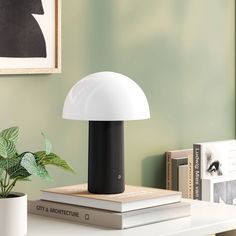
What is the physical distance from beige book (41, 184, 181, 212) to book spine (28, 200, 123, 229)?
18 millimetres

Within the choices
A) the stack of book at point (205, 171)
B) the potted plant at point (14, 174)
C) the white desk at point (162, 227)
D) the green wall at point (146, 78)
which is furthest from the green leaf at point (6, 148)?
the stack of book at point (205, 171)

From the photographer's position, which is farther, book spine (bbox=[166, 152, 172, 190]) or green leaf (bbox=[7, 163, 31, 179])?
book spine (bbox=[166, 152, 172, 190])

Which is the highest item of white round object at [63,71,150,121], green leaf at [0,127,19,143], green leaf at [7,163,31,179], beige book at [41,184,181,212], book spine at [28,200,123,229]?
white round object at [63,71,150,121]

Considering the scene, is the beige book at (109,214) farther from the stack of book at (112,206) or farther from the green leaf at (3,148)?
the green leaf at (3,148)

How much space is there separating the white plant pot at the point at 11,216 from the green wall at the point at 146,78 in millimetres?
448

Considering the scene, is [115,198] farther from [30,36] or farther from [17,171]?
[30,36]

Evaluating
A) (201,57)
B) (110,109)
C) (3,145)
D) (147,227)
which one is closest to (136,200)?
(147,227)

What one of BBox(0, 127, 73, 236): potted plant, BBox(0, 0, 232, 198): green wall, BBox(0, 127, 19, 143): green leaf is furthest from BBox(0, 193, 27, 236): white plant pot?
BBox(0, 0, 232, 198): green wall

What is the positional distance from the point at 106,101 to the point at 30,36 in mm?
387

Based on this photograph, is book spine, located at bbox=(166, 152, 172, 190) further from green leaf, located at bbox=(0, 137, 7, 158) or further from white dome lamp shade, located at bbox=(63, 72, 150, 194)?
green leaf, located at bbox=(0, 137, 7, 158)

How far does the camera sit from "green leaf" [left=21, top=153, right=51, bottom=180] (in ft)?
5.36

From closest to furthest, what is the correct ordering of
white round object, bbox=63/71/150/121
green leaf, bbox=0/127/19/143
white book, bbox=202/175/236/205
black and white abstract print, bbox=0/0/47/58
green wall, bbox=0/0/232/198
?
green leaf, bbox=0/127/19/143, white round object, bbox=63/71/150/121, black and white abstract print, bbox=0/0/47/58, green wall, bbox=0/0/232/198, white book, bbox=202/175/236/205

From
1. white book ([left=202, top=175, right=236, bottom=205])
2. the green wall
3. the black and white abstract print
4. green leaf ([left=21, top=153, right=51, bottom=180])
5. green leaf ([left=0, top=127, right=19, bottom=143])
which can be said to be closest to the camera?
green leaf ([left=21, top=153, right=51, bottom=180])

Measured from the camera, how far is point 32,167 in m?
1.64
